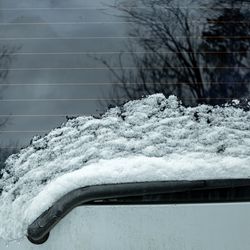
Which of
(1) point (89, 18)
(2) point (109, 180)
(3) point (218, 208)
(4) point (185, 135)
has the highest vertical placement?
(1) point (89, 18)

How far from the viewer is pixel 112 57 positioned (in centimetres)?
185

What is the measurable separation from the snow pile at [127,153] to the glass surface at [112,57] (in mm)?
68

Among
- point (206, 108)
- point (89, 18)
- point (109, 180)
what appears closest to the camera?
point (109, 180)

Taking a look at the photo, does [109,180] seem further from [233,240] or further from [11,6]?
[11,6]

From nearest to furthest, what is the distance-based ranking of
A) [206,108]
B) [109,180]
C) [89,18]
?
[109,180], [206,108], [89,18]

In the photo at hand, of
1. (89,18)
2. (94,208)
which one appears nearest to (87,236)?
(94,208)

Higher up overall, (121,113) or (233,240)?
(121,113)

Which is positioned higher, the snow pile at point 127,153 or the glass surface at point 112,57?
the glass surface at point 112,57

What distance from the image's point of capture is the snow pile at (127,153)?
1646 mm

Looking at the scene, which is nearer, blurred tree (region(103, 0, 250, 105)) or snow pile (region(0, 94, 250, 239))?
snow pile (region(0, 94, 250, 239))

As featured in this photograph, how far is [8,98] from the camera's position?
183cm

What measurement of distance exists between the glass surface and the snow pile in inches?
2.7

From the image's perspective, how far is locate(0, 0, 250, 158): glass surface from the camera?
1809mm

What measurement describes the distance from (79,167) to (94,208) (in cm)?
17
